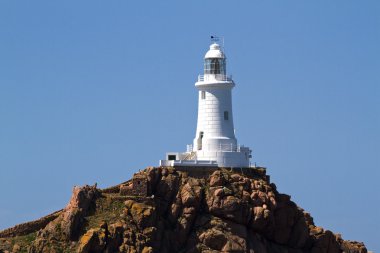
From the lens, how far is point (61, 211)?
152 metres

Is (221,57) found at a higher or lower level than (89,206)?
higher

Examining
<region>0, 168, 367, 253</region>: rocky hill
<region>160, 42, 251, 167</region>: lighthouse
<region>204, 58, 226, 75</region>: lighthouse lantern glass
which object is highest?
<region>204, 58, 226, 75</region>: lighthouse lantern glass

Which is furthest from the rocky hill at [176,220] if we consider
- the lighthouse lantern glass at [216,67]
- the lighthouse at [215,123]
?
the lighthouse lantern glass at [216,67]

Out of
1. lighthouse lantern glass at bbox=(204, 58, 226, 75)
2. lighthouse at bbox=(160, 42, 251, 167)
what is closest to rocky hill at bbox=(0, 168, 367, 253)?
lighthouse at bbox=(160, 42, 251, 167)

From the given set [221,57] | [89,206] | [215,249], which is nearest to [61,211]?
[89,206]

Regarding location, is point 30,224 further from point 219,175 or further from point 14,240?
point 219,175

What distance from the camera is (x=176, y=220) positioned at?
152 metres

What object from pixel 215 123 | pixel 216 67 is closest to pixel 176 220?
pixel 215 123

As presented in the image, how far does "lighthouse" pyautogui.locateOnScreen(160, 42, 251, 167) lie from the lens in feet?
532

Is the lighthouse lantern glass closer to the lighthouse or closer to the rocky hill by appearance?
the lighthouse

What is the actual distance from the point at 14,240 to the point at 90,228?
729cm

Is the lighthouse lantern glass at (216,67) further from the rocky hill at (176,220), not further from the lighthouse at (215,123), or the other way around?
the rocky hill at (176,220)

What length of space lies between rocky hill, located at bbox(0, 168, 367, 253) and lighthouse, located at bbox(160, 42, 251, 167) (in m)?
2.28

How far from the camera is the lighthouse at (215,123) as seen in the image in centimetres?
16212
